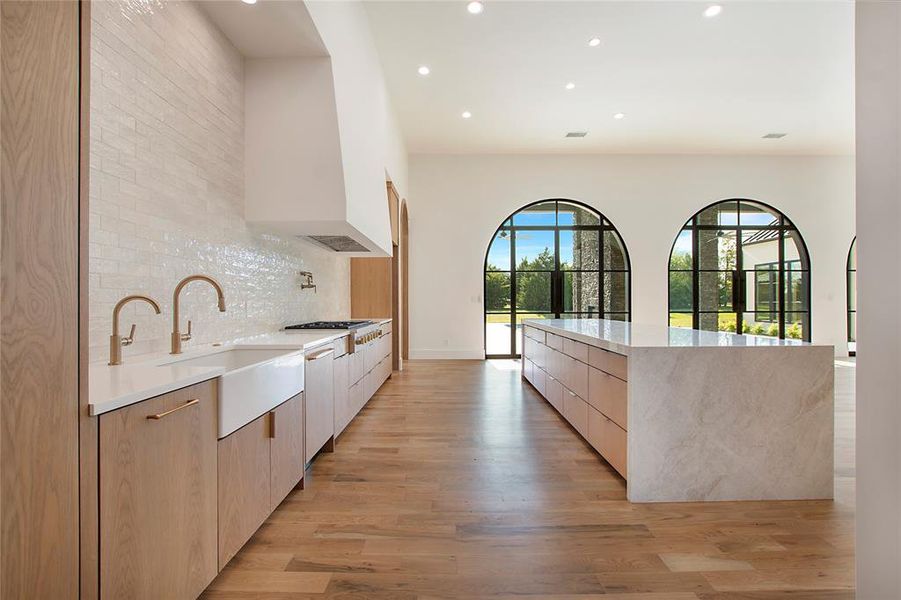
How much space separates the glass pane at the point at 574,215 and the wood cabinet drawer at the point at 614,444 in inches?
235

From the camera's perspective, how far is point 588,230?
807 cm

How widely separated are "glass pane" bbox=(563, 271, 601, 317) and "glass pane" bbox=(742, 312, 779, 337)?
285 cm

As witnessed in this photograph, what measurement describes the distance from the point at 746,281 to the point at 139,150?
30.6 ft

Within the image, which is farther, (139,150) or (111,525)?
(139,150)

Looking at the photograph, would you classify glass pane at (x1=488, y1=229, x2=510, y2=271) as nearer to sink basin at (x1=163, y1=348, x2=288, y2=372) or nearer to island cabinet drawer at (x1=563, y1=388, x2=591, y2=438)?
island cabinet drawer at (x1=563, y1=388, x2=591, y2=438)

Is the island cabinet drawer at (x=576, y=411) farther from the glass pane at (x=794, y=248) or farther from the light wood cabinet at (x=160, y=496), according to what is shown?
the glass pane at (x=794, y=248)

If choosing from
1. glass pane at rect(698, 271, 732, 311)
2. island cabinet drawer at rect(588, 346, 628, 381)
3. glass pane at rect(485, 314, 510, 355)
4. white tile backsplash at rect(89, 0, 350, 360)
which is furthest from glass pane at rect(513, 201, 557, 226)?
white tile backsplash at rect(89, 0, 350, 360)

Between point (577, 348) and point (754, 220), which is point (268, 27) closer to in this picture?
point (577, 348)

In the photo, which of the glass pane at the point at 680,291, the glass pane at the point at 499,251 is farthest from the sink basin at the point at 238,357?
the glass pane at the point at 680,291

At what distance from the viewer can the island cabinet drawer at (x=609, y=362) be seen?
233 centimetres

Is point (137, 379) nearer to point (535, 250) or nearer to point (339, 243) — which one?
point (339, 243)

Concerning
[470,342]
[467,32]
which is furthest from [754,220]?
[467,32]

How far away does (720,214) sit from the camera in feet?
26.7

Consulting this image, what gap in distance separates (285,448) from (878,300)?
2.25 m
